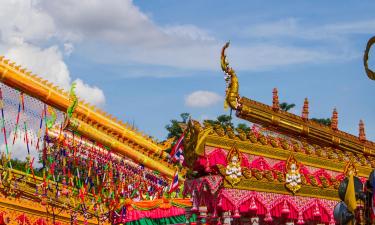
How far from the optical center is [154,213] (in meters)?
20.8

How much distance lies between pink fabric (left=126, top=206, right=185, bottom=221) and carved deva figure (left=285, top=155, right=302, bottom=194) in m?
5.51

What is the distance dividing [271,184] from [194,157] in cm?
181

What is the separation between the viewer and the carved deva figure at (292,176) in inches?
624

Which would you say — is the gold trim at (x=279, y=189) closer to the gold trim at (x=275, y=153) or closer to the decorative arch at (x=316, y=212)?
the decorative arch at (x=316, y=212)

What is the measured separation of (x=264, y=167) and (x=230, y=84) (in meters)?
1.92

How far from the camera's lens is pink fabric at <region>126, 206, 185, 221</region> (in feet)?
67.4

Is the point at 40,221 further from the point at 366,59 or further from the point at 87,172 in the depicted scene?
the point at 366,59

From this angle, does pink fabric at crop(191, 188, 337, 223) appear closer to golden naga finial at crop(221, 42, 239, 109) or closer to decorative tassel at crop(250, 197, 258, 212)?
decorative tassel at crop(250, 197, 258, 212)

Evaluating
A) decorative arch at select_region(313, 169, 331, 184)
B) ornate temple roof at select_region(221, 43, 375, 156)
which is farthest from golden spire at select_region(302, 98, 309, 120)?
decorative arch at select_region(313, 169, 331, 184)

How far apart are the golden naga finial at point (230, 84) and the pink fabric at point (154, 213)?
18.9ft

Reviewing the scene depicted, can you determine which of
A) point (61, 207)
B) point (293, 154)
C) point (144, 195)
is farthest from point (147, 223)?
point (293, 154)

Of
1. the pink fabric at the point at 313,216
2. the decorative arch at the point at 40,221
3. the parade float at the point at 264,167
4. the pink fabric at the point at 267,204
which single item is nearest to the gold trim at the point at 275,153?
the parade float at the point at 264,167

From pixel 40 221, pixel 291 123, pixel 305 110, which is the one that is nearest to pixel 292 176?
pixel 291 123

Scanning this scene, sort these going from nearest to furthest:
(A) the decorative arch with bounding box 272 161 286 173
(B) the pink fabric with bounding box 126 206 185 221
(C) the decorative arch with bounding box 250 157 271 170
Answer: (C) the decorative arch with bounding box 250 157 271 170 < (A) the decorative arch with bounding box 272 161 286 173 < (B) the pink fabric with bounding box 126 206 185 221
